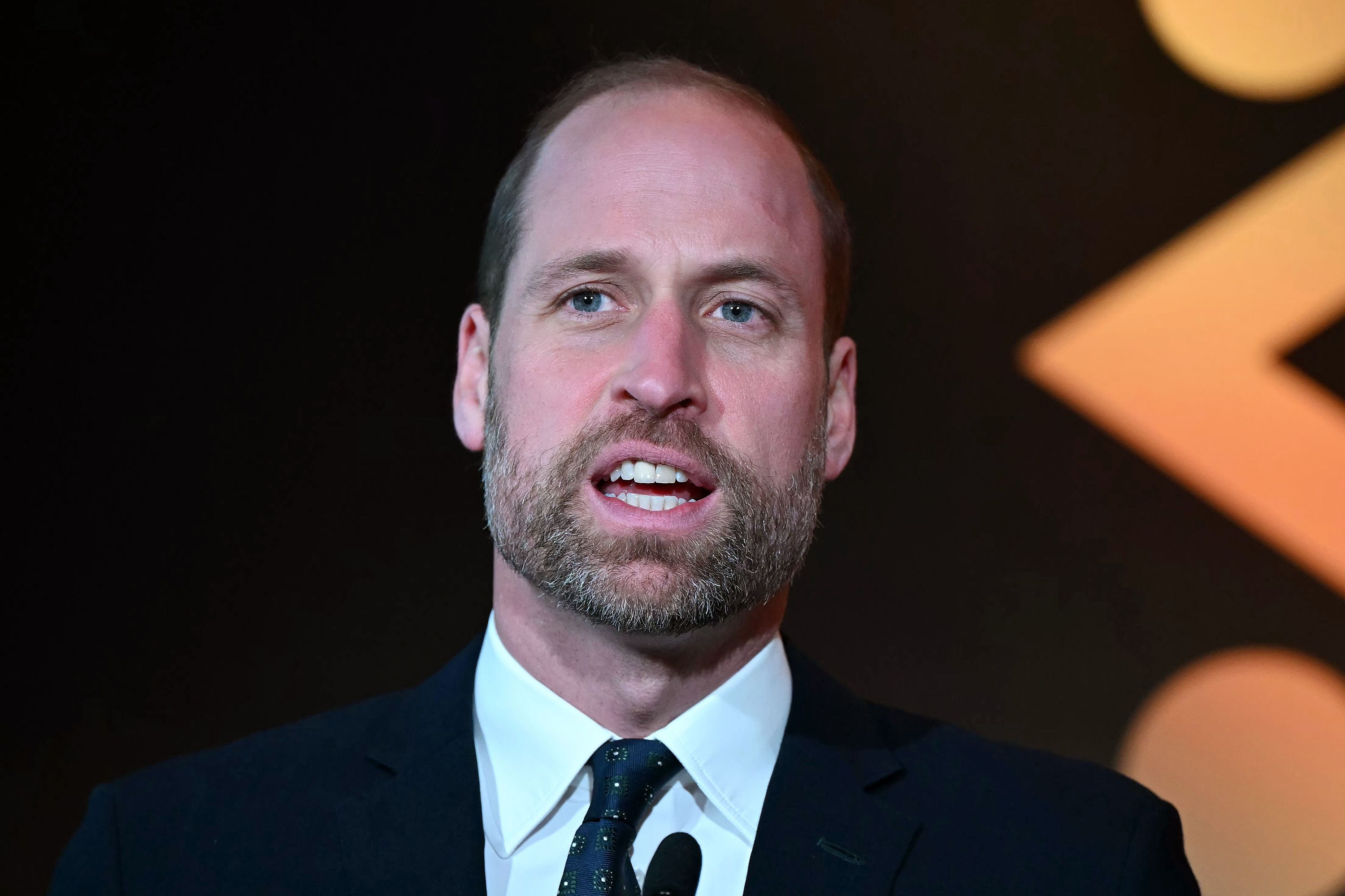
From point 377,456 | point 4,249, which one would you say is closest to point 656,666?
point 377,456

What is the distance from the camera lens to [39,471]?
9.17 feet

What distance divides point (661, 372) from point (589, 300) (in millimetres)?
181

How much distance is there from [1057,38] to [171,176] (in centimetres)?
194

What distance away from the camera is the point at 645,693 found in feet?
5.40

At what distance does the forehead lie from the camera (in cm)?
167

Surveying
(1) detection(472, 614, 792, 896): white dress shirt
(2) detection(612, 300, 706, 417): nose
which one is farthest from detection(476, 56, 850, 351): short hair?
(1) detection(472, 614, 792, 896): white dress shirt

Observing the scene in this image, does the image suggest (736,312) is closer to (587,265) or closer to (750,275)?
(750,275)

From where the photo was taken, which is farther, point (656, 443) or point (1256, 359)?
point (1256, 359)

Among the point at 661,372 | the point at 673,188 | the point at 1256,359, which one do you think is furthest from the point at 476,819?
the point at 1256,359

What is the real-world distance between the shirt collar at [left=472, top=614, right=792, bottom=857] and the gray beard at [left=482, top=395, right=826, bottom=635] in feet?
0.42

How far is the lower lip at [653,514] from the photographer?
5.16 ft

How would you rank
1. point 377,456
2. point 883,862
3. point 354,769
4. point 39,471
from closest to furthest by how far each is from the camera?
1. point 883,862
2. point 354,769
3. point 39,471
4. point 377,456

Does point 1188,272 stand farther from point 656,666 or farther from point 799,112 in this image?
point 656,666

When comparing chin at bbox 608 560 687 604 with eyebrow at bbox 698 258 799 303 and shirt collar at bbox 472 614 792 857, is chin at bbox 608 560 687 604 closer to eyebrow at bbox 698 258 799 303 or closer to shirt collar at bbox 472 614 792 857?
shirt collar at bbox 472 614 792 857
